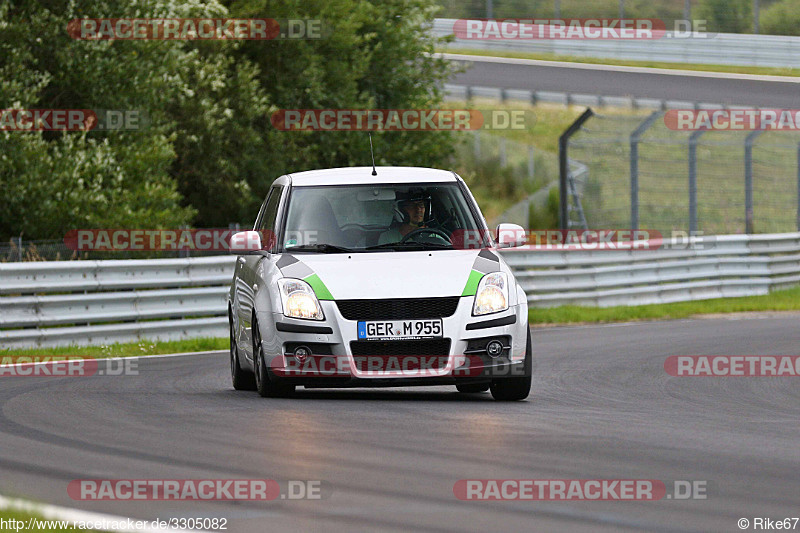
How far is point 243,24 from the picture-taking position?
3023cm

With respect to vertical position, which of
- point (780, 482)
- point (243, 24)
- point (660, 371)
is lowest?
point (660, 371)

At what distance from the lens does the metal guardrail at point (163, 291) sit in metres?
16.3

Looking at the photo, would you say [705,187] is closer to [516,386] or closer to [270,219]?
[270,219]

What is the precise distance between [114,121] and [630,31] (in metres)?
25.1

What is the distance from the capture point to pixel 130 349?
55.1 ft

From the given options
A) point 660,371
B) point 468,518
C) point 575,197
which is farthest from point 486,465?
point 575,197

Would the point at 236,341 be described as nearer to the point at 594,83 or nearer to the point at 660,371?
the point at 660,371

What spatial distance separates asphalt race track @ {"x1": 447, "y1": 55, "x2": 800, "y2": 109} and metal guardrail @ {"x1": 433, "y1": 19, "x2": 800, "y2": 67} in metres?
0.99

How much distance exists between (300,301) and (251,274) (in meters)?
1.28
